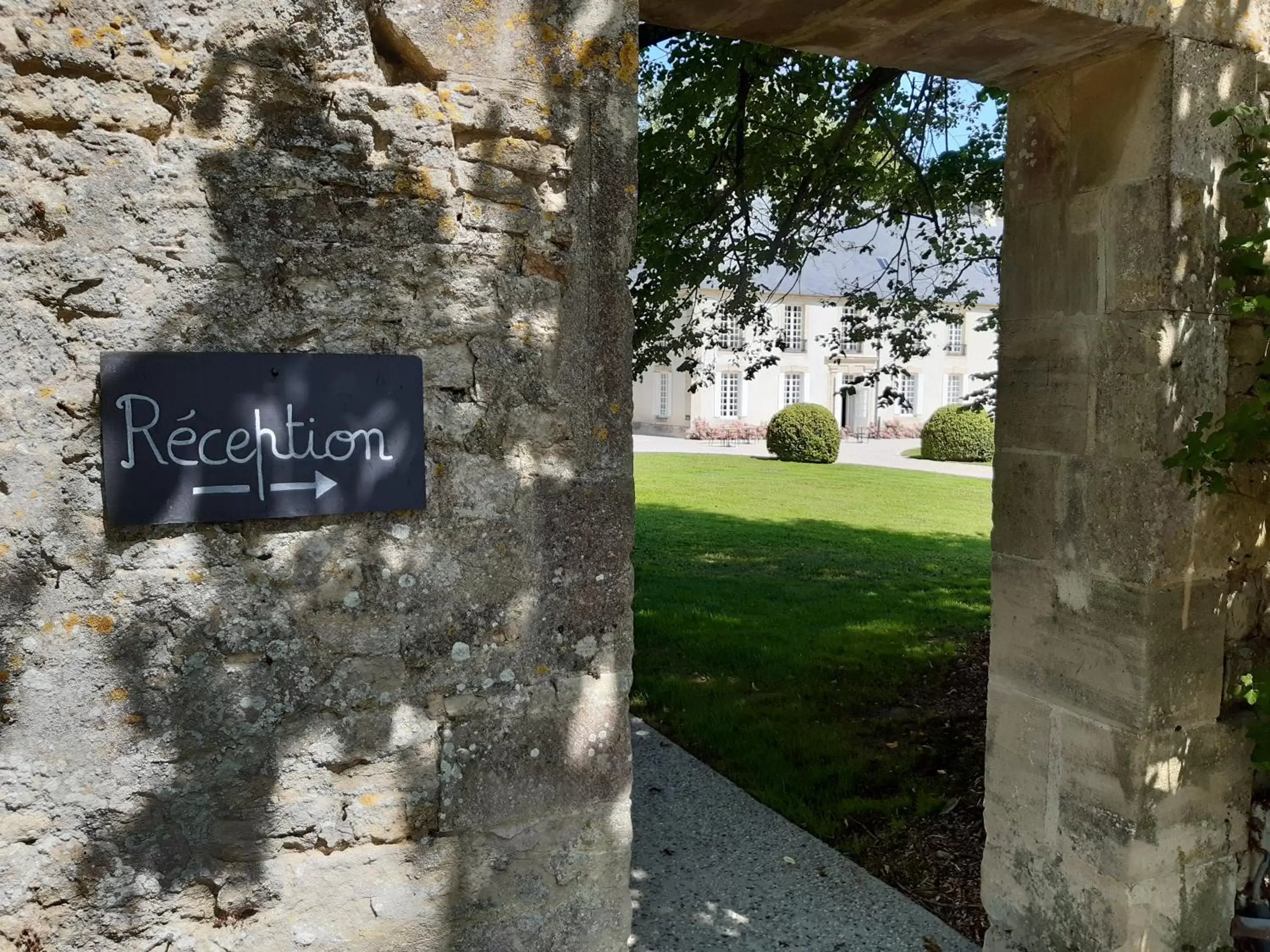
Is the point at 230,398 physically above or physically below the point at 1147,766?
above

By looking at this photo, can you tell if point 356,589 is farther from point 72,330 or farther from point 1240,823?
point 1240,823

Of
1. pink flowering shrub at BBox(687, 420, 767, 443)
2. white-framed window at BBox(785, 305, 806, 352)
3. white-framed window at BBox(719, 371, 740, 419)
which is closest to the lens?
pink flowering shrub at BBox(687, 420, 767, 443)

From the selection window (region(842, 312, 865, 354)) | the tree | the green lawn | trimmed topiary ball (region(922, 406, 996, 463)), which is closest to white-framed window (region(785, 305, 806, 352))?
trimmed topiary ball (region(922, 406, 996, 463))

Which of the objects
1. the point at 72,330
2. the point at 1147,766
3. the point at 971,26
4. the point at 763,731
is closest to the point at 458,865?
the point at 72,330

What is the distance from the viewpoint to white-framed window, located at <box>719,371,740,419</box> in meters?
34.7

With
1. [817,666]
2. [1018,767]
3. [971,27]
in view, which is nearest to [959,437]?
[817,666]

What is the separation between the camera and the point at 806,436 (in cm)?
2309

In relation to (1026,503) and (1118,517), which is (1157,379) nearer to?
(1118,517)

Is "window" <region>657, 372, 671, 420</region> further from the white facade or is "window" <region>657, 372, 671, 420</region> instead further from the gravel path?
the gravel path

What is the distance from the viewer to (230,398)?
5.76 ft

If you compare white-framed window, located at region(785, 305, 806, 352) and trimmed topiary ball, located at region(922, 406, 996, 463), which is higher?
white-framed window, located at region(785, 305, 806, 352)

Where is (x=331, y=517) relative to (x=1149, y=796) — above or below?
above

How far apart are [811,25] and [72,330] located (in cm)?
205

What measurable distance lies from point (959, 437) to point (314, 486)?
2316 centimetres
